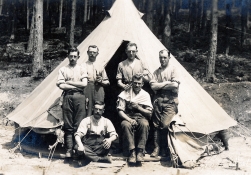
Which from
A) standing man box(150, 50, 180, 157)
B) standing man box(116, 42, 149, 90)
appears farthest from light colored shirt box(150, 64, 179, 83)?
standing man box(116, 42, 149, 90)

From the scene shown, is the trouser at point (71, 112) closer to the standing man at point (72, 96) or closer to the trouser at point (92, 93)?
the standing man at point (72, 96)

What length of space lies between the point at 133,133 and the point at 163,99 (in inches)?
34.6

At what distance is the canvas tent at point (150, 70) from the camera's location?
7125mm

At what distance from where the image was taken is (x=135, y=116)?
6730 mm

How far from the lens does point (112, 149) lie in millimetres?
7559

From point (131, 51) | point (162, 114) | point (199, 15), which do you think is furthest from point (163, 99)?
point (199, 15)

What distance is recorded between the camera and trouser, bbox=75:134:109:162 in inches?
249

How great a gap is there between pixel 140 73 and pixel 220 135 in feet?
7.24

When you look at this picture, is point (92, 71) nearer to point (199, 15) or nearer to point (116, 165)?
point (116, 165)

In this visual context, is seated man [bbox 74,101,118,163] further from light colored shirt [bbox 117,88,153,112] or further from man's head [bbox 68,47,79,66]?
man's head [bbox 68,47,79,66]

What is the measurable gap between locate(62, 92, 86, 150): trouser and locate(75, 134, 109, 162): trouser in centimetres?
42

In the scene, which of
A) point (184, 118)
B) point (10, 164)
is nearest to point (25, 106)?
point (10, 164)

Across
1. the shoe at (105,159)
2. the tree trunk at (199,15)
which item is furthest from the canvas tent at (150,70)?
the tree trunk at (199,15)

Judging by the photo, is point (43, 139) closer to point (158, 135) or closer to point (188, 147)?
point (158, 135)
